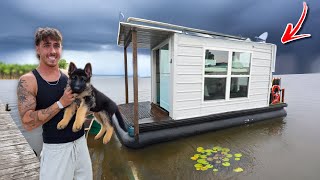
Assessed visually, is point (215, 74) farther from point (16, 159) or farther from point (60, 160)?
point (16, 159)

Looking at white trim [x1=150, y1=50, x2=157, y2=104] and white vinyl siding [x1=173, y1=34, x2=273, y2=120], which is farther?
white trim [x1=150, y1=50, x2=157, y2=104]

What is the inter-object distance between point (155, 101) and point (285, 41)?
7037 mm

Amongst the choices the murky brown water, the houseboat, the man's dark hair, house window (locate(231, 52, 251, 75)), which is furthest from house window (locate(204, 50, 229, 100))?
the man's dark hair

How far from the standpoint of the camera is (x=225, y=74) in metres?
7.13

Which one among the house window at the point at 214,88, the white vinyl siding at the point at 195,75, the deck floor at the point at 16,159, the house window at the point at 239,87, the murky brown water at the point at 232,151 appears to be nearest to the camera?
the deck floor at the point at 16,159

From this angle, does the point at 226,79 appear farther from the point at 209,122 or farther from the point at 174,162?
the point at 174,162

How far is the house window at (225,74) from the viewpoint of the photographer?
678 cm

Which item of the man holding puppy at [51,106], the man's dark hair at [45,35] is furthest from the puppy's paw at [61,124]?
the man's dark hair at [45,35]

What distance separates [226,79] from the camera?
716cm

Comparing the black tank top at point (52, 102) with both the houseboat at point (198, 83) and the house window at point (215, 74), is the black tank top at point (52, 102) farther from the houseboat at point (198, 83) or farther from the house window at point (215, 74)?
the house window at point (215, 74)

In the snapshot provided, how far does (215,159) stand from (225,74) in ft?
11.7

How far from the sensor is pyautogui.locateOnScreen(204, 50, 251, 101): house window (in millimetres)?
6781

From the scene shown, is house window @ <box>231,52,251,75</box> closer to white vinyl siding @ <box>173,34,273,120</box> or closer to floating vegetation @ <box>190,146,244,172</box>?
white vinyl siding @ <box>173,34,273,120</box>

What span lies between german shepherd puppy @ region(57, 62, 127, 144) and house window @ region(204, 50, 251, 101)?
5.57 m
